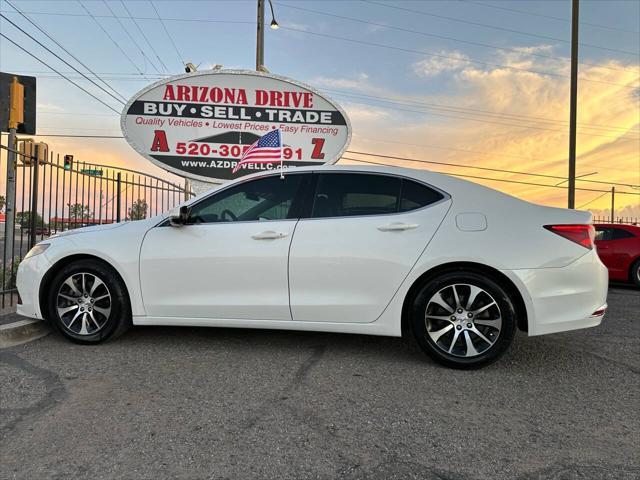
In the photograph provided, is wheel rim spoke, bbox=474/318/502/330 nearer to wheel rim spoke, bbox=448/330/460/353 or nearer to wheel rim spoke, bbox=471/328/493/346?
wheel rim spoke, bbox=471/328/493/346

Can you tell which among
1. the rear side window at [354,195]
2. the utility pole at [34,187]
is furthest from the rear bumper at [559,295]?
the utility pole at [34,187]

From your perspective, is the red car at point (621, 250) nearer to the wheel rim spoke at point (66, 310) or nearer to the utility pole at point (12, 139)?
the wheel rim spoke at point (66, 310)

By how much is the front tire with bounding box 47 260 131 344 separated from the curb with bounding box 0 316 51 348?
0.47 m

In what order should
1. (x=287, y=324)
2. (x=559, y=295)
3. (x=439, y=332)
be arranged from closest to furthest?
(x=559, y=295), (x=439, y=332), (x=287, y=324)

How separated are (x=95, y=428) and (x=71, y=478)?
0.49 meters

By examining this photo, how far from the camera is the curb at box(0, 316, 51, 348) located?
4250 millimetres

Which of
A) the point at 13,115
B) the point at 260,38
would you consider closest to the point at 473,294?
the point at 13,115

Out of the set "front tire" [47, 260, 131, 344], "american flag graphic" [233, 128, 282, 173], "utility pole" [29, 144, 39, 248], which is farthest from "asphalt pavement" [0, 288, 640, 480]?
"american flag graphic" [233, 128, 282, 173]

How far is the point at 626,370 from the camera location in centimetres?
379

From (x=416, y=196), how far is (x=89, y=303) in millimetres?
3113

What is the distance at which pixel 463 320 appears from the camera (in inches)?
142

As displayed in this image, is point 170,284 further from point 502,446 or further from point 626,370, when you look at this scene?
point 626,370

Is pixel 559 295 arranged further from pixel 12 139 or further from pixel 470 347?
pixel 12 139

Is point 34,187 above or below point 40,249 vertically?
above
